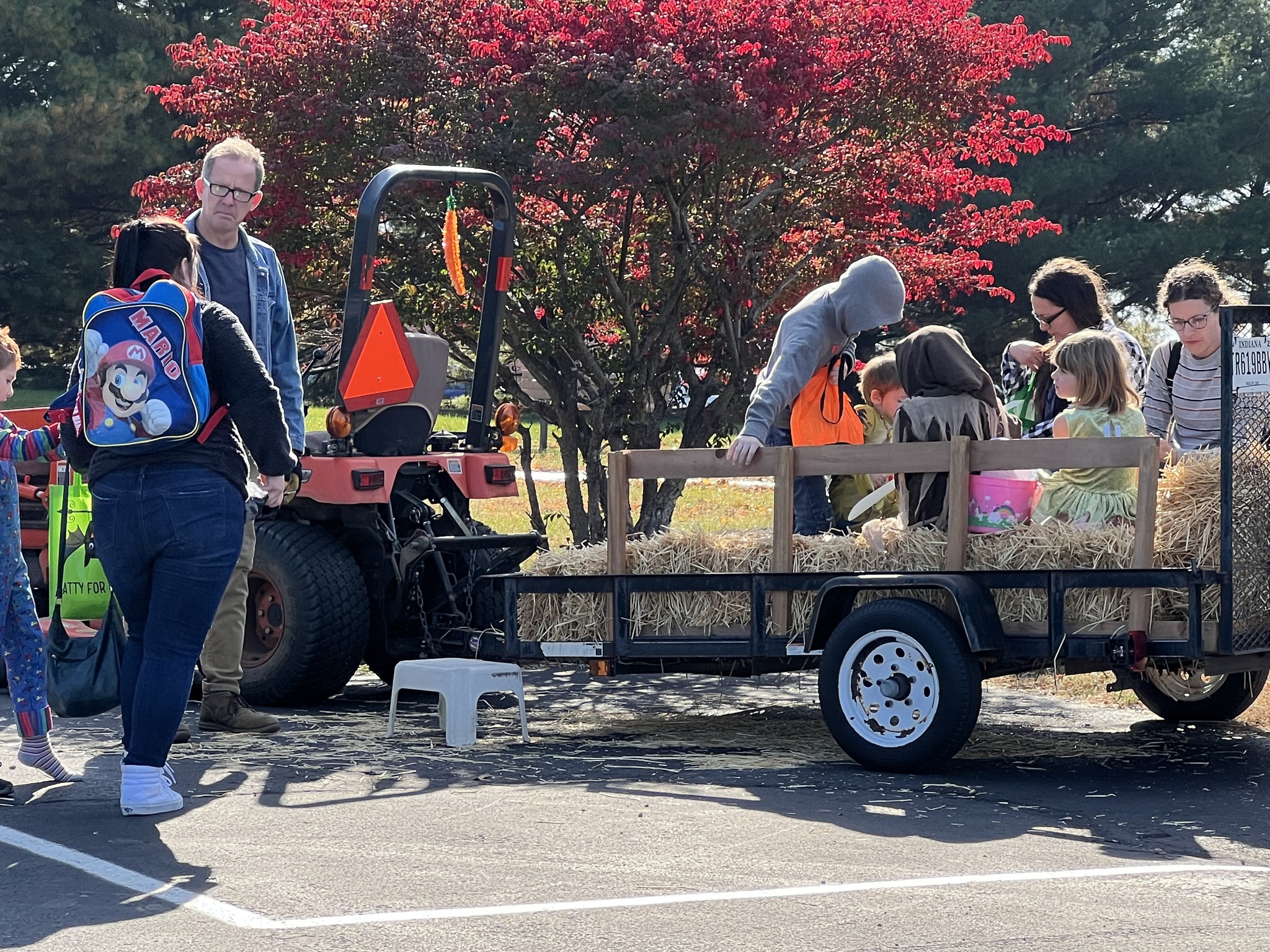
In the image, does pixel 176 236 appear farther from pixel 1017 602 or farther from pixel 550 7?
pixel 550 7

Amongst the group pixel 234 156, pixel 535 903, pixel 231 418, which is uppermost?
pixel 234 156

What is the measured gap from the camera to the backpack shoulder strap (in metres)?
7.45

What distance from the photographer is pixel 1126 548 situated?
6.41 meters

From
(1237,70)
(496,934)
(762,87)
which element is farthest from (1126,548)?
(1237,70)

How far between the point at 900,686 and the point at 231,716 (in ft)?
8.85

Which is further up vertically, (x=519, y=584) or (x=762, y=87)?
(x=762, y=87)

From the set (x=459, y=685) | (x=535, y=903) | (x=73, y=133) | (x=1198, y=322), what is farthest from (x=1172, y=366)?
(x=73, y=133)

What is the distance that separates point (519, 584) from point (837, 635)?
59.0 inches

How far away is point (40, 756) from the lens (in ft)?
20.7

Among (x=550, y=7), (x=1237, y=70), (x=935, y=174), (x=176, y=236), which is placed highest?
(x=1237, y=70)

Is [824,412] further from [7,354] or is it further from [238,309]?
[7,354]

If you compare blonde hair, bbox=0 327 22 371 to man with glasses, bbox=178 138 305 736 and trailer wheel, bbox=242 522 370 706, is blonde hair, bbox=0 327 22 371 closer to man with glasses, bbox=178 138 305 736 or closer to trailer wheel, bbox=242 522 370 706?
man with glasses, bbox=178 138 305 736

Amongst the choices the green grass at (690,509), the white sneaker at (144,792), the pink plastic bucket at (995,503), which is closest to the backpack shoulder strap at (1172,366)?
the pink plastic bucket at (995,503)

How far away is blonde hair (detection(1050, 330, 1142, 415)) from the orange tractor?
8.46 ft
